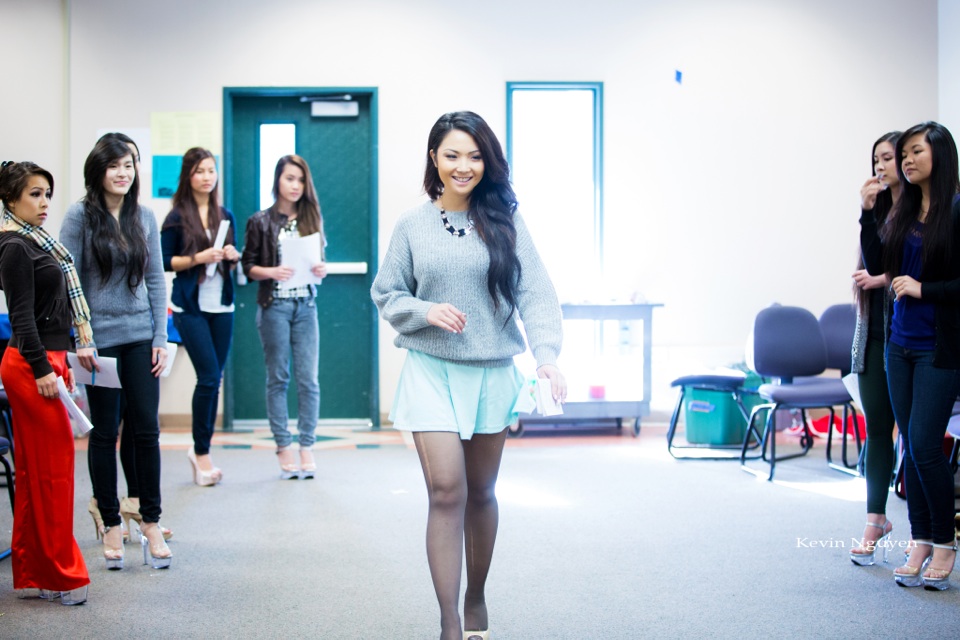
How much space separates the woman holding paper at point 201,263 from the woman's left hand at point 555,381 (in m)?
2.42

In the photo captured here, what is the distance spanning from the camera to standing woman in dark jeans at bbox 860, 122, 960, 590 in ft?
10.0

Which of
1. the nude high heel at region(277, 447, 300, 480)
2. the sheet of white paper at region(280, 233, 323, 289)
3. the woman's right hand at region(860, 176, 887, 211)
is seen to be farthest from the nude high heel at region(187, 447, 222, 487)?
the woman's right hand at region(860, 176, 887, 211)

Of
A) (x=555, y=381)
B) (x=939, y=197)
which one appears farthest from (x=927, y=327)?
(x=555, y=381)

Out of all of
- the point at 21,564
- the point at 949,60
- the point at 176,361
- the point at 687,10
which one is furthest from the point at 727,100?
the point at 21,564

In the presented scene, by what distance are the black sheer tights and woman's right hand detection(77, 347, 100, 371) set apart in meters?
1.29

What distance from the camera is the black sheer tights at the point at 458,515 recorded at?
2338mm

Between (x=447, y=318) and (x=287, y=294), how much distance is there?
2.71m

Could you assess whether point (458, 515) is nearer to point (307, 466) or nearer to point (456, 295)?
point (456, 295)

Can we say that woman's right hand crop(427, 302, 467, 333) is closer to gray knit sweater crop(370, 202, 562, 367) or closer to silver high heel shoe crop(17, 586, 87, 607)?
gray knit sweater crop(370, 202, 562, 367)

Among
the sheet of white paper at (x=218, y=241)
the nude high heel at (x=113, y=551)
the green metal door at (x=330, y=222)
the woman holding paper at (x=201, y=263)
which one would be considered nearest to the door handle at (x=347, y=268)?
the green metal door at (x=330, y=222)

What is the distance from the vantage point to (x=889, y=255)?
3.26 metres

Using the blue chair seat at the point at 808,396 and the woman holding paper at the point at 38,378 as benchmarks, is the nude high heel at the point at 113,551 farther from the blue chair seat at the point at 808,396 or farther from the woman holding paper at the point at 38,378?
the blue chair seat at the point at 808,396

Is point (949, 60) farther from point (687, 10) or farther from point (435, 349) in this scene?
point (435, 349)

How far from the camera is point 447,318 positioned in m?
2.34
